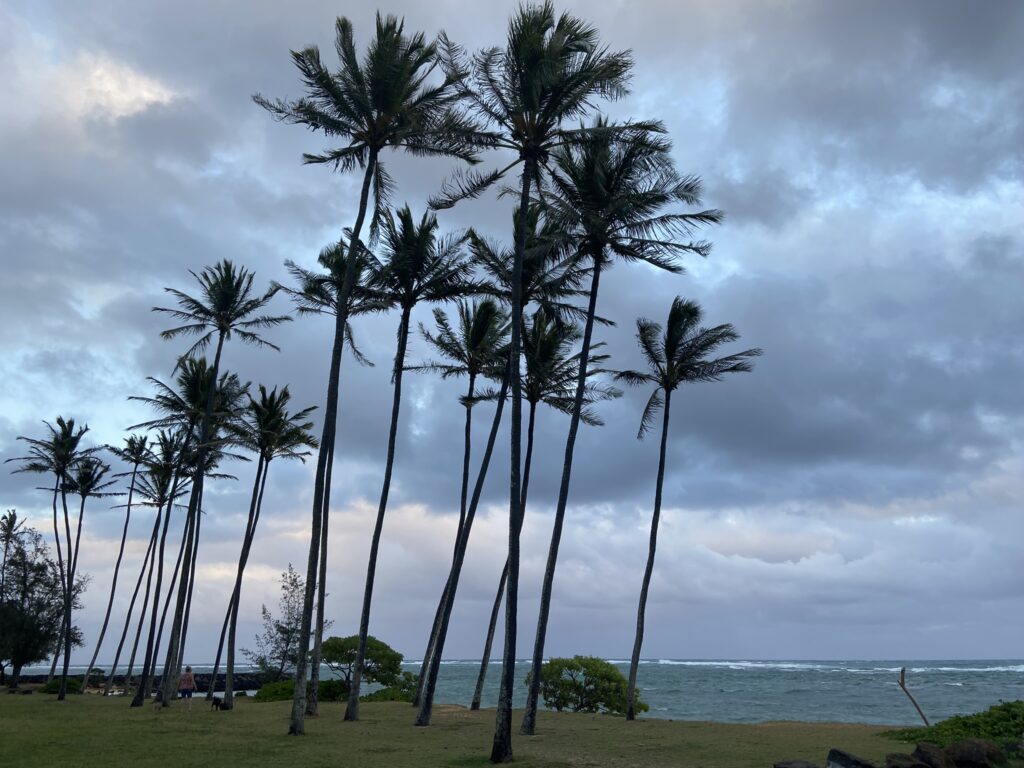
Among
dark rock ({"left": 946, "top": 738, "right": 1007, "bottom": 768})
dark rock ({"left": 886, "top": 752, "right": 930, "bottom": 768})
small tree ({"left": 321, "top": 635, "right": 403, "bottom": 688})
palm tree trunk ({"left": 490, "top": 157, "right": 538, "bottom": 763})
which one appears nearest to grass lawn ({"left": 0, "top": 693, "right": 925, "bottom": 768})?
palm tree trunk ({"left": 490, "top": 157, "right": 538, "bottom": 763})

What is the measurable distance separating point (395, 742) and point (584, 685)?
1589 cm

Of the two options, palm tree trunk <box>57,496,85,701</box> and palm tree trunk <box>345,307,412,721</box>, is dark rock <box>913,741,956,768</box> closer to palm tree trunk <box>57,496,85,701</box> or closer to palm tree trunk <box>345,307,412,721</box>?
palm tree trunk <box>345,307,412,721</box>

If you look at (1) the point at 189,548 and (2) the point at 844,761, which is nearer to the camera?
(2) the point at 844,761

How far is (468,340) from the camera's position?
3069 centimetres

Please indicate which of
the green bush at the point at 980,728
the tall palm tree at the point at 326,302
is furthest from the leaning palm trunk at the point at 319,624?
the green bush at the point at 980,728

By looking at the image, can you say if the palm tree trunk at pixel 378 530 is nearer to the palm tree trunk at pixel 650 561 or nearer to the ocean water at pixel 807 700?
the palm tree trunk at pixel 650 561

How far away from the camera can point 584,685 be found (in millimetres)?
34812

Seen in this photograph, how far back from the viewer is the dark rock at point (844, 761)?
13.8 m

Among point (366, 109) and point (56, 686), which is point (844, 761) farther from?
point (56, 686)

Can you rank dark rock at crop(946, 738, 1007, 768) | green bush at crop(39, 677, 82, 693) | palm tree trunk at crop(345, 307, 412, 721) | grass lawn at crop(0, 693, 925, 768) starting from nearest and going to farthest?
dark rock at crop(946, 738, 1007, 768) → grass lawn at crop(0, 693, 925, 768) → palm tree trunk at crop(345, 307, 412, 721) → green bush at crop(39, 677, 82, 693)

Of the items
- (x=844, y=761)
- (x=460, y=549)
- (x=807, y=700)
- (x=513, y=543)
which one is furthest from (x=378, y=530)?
(x=807, y=700)

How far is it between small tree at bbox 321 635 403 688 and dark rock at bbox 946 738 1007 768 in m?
29.0

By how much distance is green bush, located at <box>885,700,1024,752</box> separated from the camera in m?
19.5

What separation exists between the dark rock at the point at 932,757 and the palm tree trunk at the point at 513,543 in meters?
7.17
